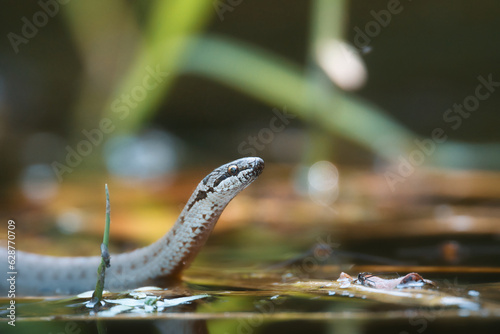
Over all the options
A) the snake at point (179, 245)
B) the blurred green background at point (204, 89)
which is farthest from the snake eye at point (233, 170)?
the blurred green background at point (204, 89)

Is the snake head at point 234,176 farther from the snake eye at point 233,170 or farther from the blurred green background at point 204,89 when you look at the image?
the blurred green background at point 204,89

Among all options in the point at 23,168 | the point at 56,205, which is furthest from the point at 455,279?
the point at 23,168

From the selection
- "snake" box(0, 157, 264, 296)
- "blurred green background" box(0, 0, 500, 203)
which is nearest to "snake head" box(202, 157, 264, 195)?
"snake" box(0, 157, 264, 296)

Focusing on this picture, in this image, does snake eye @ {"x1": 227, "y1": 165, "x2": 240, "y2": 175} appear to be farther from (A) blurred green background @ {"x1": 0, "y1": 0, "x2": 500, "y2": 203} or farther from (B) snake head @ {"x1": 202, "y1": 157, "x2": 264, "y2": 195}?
(A) blurred green background @ {"x1": 0, "y1": 0, "x2": 500, "y2": 203}

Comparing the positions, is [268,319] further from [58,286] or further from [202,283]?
[58,286]

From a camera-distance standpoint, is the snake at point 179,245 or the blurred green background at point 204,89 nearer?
the snake at point 179,245
